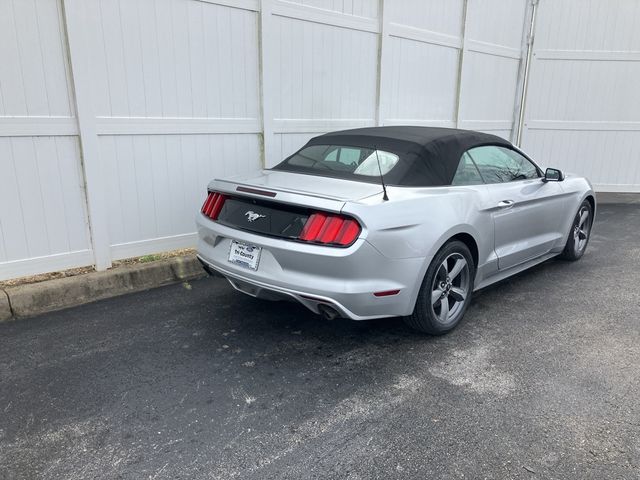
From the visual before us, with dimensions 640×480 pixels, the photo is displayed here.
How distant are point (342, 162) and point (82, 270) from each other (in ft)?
9.01

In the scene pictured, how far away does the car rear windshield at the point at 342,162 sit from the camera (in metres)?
3.90

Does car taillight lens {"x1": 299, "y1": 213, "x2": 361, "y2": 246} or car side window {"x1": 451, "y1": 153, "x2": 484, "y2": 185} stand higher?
car side window {"x1": 451, "y1": 153, "x2": 484, "y2": 185}

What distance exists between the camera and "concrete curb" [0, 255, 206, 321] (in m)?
4.29

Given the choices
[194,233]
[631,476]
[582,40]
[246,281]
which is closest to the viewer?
[631,476]

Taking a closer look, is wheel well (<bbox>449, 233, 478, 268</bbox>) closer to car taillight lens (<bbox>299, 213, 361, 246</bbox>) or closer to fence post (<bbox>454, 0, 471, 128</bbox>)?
car taillight lens (<bbox>299, 213, 361, 246</bbox>)

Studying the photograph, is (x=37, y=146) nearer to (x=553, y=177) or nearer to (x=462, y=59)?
(x=553, y=177)

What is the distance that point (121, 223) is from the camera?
202 inches

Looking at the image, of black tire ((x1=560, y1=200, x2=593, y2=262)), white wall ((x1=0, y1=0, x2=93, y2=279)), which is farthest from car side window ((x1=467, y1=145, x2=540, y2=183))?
white wall ((x1=0, y1=0, x2=93, y2=279))

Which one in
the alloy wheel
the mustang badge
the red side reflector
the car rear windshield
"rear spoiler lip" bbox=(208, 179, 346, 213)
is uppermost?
the car rear windshield

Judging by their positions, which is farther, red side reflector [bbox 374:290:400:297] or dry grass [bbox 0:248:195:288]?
dry grass [bbox 0:248:195:288]

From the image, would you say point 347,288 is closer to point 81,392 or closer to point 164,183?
point 81,392

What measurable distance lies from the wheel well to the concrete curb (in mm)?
2771

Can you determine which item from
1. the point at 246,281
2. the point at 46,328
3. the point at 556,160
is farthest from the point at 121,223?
the point at 556,160

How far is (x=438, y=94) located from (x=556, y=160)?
340cm
